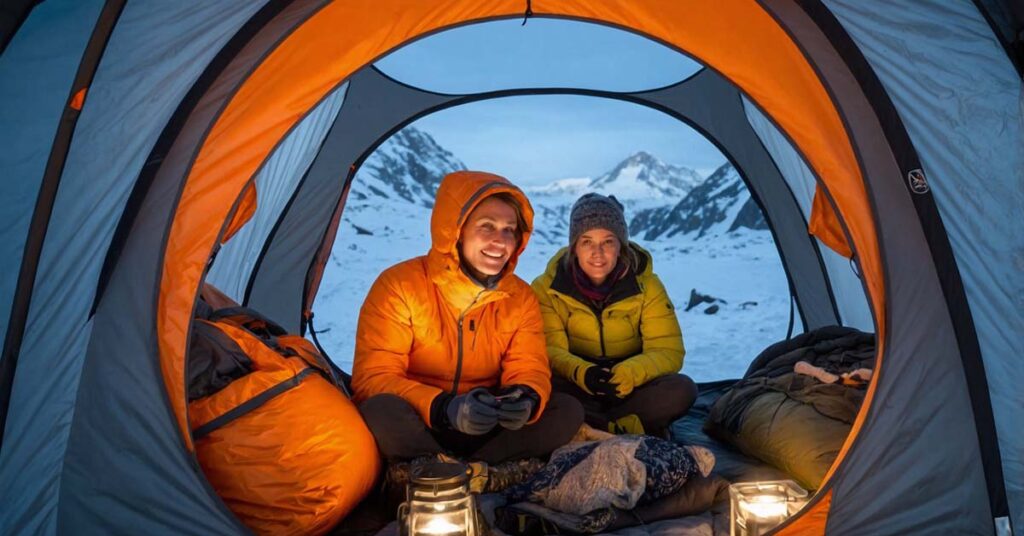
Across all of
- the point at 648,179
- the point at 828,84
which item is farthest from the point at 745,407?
the point at 648,179

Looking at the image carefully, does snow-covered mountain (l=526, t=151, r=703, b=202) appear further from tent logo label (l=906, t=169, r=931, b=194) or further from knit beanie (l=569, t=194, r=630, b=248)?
tent logo label (l=906, t=169, r=931, b=194)

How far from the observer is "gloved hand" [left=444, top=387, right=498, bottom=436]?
8.68 ft

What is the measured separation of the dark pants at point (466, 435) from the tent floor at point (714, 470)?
0.66ft

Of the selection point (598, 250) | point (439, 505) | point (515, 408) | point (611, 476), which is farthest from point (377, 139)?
point (439, 505)

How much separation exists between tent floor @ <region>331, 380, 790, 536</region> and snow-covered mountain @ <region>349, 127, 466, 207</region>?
6211mm

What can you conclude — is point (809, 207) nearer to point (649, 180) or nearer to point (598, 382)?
point (598, 382)

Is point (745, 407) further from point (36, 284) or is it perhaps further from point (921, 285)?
point (36, 284)

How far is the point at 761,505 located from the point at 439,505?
0.86 meters

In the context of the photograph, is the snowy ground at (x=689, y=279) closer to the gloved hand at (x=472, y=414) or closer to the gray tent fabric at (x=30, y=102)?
the gloved hand at (x=472, y=414)

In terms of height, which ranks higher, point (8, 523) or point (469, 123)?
point (469, 123)

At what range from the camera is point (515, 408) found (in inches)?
107

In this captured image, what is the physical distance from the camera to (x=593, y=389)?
3.36 metres

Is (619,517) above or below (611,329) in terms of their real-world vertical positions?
below

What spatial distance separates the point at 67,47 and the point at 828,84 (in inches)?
83.0
